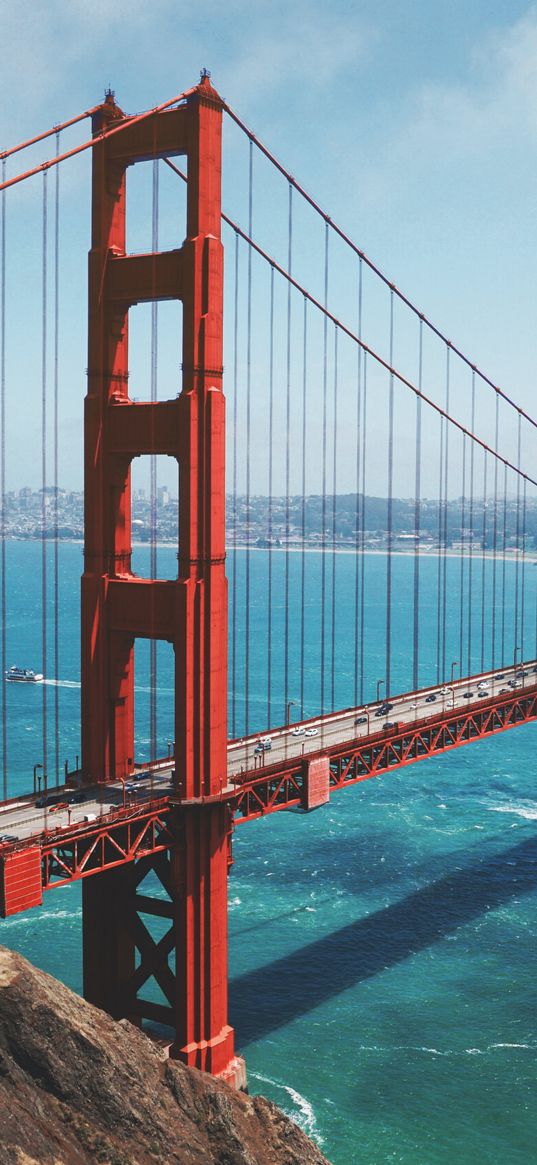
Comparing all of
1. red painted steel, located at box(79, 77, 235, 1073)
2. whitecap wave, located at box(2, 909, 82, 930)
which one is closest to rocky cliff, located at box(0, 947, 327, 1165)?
red painted steel, located at box(79, 77, 235, 1073)

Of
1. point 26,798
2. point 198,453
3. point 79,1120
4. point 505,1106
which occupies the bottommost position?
point 505,1106

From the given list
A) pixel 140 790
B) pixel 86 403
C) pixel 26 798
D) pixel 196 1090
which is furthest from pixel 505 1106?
pixel 86 403

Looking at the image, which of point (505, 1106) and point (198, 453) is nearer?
point (198, 453)

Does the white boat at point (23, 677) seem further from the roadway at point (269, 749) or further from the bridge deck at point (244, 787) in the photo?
the bridge deck at point (244, 787)

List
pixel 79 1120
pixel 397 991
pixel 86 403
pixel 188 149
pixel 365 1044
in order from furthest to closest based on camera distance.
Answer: pixel 397 991, pixel 365 1044, pixel 86 403, pixel 188 149, pixel 79 1120

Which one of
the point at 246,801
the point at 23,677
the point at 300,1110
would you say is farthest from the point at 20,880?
the point at 23,677

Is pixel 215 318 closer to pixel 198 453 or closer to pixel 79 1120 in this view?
pixel 198 453

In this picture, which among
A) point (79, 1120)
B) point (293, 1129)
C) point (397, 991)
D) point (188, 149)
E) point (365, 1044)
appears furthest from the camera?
point (397, 991)

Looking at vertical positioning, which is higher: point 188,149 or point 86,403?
point 188,149

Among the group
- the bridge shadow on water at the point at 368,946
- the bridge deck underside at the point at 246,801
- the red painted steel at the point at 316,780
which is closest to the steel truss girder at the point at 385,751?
the bridge deck underside at the point at 246,801
